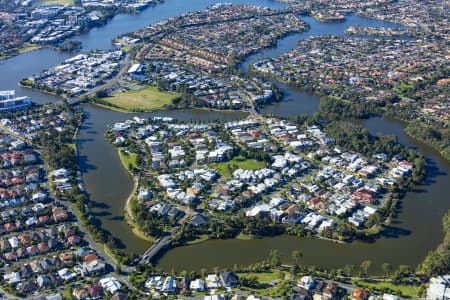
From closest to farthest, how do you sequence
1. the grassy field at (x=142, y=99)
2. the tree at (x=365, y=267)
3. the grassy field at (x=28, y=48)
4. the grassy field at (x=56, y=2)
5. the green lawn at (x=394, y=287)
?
1. the green lawn at (x=394, y=287)
2. the tree at (x=365, y=267)
3. the grassy field at (x=142, y=99)
4. the grassy field at (x=28, y=48)
5. the grassy field at (x=56, y=2)

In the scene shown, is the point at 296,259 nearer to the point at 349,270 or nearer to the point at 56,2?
the point at 349,270

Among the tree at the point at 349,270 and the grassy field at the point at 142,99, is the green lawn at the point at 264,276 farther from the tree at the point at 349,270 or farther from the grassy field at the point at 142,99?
the grassy field at the point at 142,99

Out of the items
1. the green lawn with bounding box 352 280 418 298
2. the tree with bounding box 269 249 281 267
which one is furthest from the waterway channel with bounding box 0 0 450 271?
the green lawn with bounding box 352 280 418 298

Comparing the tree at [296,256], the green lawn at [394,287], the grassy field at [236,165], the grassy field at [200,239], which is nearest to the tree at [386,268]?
the green lawn at [394,287]

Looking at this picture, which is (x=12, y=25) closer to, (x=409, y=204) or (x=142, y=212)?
(x=142, y=212)

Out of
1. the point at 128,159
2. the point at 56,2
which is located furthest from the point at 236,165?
the point at 56,2

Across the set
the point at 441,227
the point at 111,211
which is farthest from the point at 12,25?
the point at 441,227

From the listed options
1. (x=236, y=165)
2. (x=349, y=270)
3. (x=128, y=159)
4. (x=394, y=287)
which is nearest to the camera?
(x=394, y=287)
